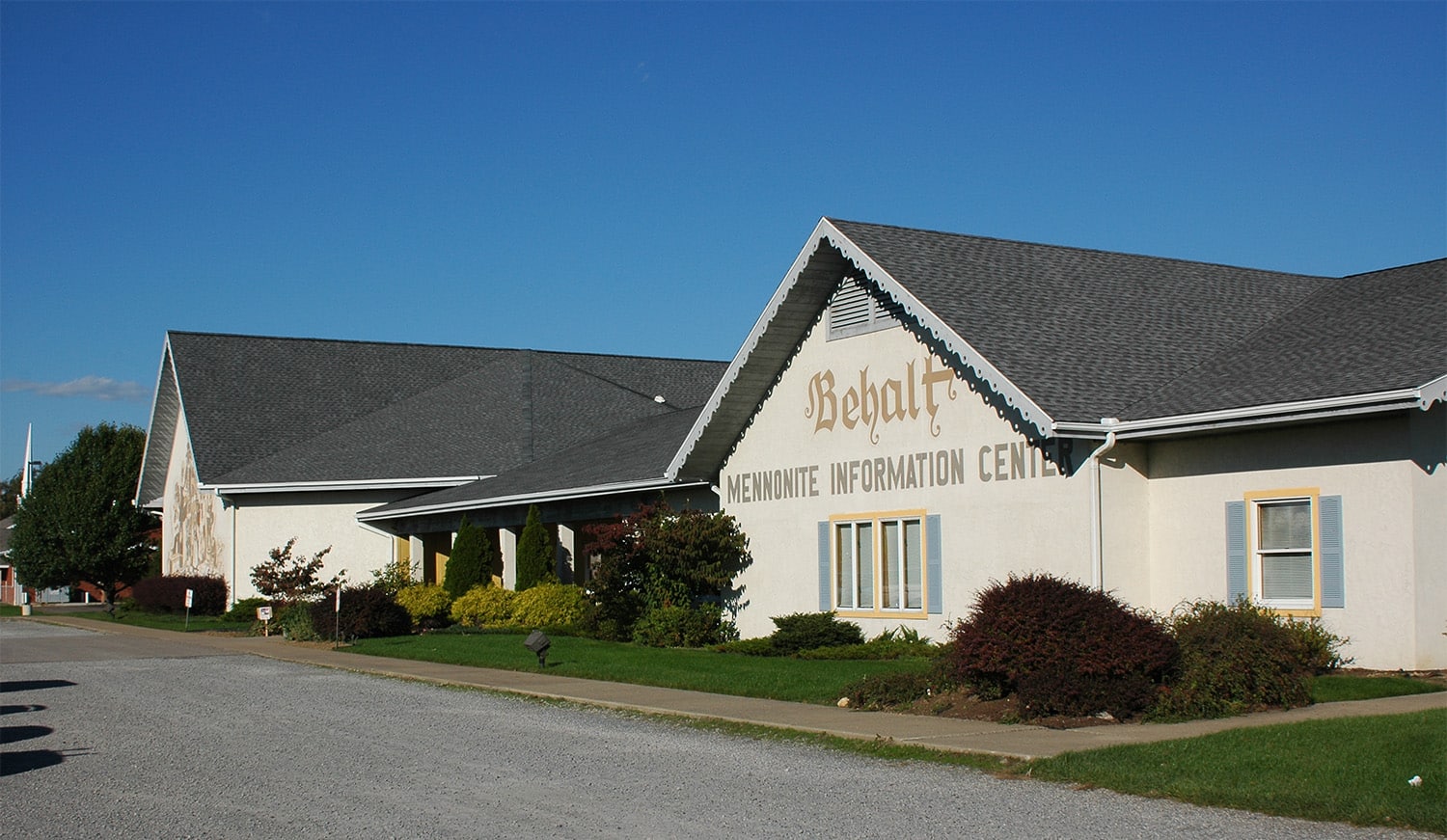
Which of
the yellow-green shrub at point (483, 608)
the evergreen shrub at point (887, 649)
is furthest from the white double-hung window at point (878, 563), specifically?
the yellow-green shrub at point (483, 608)

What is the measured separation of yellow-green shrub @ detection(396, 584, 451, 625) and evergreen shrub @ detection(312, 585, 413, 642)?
115 inches

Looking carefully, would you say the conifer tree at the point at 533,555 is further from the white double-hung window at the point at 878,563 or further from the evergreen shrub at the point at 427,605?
the white double-hung window at the point at 878,563

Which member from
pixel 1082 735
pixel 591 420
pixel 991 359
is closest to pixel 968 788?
pixel 1082 735

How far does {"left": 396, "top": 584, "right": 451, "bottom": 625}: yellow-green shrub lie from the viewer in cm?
3465

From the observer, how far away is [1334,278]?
26000 mm

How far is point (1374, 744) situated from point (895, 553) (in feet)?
38.9

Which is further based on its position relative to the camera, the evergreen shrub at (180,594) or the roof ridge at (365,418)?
the roof ridge at (365,418)

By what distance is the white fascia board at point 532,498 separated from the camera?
2812cm

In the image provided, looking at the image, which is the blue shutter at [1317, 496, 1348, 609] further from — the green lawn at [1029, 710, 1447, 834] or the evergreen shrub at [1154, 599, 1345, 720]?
the green lawn at [1029, 710, 1447, 834]

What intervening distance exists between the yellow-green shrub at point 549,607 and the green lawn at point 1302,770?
Answer: 64.7 ft

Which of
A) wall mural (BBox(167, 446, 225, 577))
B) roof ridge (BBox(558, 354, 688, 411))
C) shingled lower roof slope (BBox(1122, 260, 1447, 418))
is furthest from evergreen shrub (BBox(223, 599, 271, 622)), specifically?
shingled lower roof slope (BBox(1122, 260, 1447, 418))

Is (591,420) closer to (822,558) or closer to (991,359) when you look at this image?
(822,558)

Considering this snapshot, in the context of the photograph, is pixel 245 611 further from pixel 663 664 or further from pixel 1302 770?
pixel 1302 770

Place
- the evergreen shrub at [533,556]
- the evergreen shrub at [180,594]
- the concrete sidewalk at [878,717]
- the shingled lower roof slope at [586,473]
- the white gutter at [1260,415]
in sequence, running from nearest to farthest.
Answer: the concrete sidewalk at [878,717] → the white gutter at [1260,415] → the shingled lower roof slope at [586,473] → the evergreen shrub at [533,556] → the evergreen shrub at [180,594]
